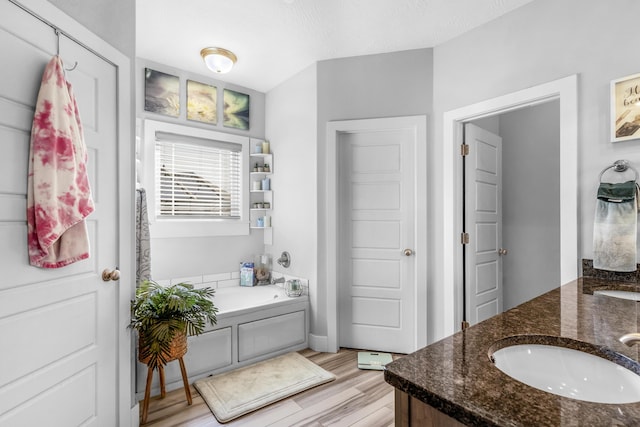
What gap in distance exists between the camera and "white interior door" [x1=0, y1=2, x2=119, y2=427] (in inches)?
47.7

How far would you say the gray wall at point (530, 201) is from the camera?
9.87 feet

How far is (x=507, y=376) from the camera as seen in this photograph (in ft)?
2.08

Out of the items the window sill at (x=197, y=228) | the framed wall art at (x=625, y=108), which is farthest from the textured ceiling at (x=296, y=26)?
the window sill at (x=197, y=228)

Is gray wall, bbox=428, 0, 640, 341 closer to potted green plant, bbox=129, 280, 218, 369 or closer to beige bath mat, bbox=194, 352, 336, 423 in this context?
beige bath mat, bbox=194, 352, 336, 423

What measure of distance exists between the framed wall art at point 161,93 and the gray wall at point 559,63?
2407 mm

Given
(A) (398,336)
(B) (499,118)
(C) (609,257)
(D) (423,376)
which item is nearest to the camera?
(D) (423,376)

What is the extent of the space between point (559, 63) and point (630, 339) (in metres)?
1.79

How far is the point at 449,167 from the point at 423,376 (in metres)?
2.17

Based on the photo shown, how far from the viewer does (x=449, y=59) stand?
2557 mm

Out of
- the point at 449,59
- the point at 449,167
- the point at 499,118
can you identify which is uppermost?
the point at 449,59

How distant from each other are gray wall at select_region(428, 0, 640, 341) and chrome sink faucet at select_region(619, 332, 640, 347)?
120 cm

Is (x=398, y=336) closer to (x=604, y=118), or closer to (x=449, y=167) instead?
(x=449, y=167)

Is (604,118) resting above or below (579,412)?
above

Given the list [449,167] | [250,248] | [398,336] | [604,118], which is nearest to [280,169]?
[250,248]
